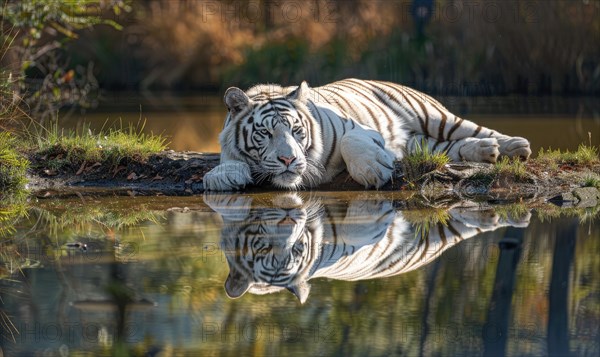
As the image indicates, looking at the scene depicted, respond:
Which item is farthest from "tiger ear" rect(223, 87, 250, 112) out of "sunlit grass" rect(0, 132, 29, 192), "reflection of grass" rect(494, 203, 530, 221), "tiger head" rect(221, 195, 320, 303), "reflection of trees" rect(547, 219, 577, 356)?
"reflection of trees" rect(547, 219, 577, 356)

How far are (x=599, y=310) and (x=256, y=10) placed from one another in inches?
828

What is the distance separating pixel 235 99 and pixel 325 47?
13387 millimetres

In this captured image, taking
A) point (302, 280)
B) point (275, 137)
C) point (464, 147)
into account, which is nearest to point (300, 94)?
point (275, 137)

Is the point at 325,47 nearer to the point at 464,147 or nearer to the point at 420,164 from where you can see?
the point at 464,147

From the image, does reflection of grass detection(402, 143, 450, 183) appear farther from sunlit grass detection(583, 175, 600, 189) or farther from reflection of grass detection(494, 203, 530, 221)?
sunlit grass detection(583, 175, 600, 189)

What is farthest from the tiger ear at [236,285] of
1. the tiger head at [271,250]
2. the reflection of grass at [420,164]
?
the reflection of grass at [420,164]

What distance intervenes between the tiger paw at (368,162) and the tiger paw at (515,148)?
121 centimetres

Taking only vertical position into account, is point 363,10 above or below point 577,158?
above

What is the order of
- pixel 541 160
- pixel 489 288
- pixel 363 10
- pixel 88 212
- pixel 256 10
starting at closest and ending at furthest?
pixel 489 288, pixel 88 212, pixel 541 160, pixel 363 10, pixel 256 10

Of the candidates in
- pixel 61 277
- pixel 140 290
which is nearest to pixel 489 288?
pixel 140 290

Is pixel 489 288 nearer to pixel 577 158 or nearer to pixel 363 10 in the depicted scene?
pixel 577 158


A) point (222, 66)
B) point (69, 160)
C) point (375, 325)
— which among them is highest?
point (222, 66)

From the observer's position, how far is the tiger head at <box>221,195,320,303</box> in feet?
15.8

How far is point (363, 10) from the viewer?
73.4 ft
